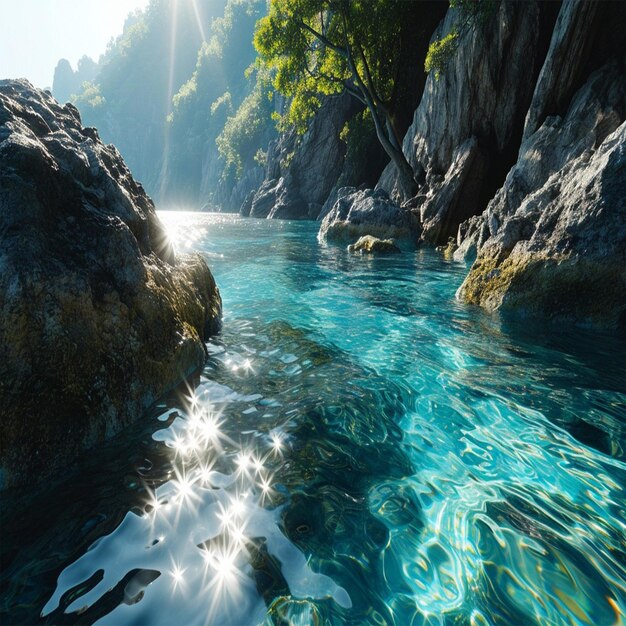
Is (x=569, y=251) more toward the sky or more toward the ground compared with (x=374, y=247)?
more toward the sky

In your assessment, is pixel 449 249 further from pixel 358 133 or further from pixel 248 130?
pixel 248 130

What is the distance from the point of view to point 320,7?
752 inches

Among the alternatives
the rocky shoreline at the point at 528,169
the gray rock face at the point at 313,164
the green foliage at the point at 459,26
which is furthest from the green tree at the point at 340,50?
the gray rock face at the point at 313,164

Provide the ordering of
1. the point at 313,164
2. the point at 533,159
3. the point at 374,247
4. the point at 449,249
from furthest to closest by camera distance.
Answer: the point at 313,164 < the point at 449,249 < the point at 374,247 < the point at 533,159

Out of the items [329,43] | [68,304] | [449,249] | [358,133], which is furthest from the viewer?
[358,133]

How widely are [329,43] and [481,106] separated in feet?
29.7

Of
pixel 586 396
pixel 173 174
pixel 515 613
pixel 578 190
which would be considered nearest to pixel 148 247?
pixel 515 613

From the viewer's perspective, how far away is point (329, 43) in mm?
19828

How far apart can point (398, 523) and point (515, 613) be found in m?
0.63

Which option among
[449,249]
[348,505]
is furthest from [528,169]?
[348,505]

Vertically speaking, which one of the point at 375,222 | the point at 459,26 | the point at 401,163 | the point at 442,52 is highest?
the point at 459,26

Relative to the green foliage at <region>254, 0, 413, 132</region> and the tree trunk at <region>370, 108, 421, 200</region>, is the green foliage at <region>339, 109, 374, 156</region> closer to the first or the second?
the green foliage at <region>254, 0, 413, 132</region>

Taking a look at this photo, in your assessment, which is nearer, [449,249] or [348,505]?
[348,505]

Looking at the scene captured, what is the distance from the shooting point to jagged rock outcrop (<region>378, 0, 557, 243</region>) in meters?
14.3
